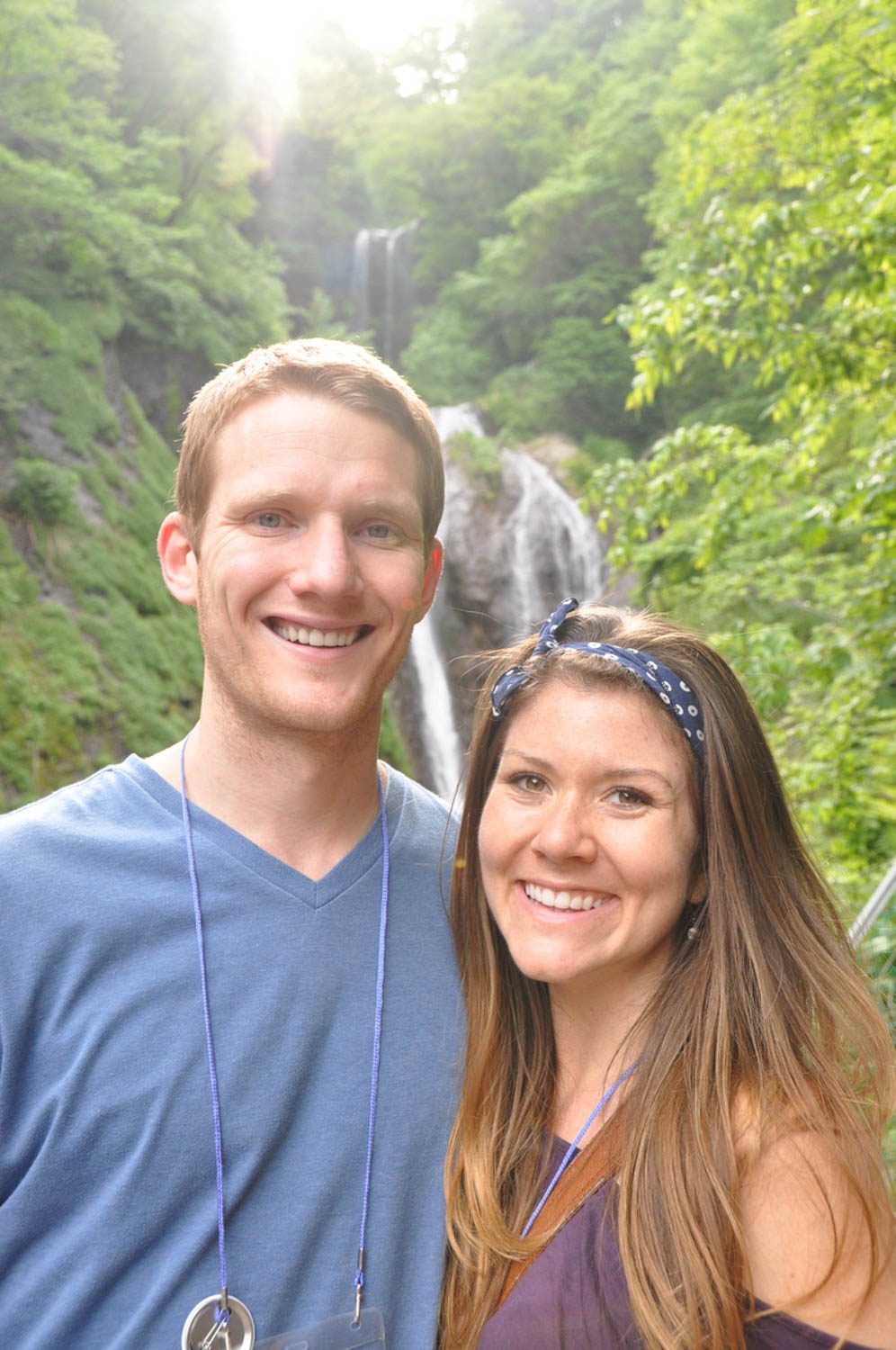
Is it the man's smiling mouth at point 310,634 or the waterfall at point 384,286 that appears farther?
the waterfall at point 384,286

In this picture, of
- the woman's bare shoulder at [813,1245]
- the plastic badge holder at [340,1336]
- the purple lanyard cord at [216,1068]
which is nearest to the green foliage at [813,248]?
the purple lanyard cord at [216,1068]

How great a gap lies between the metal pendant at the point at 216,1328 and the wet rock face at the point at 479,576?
15.4 metres

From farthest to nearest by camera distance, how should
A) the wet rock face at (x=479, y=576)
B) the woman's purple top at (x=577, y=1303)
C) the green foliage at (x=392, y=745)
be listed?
the wet rock face at (x=479, y=576), the green foliage at (x=392, y=745), the woman's purple top at (x=577, y=1303)

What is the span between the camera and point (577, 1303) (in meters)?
1.83

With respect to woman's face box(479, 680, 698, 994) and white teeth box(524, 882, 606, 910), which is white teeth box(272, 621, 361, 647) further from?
white teeth box(524, 882, 606, 910)

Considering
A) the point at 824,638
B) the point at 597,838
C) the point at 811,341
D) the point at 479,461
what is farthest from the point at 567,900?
the point at 479,461

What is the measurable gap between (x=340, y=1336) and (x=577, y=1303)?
1.31 ft

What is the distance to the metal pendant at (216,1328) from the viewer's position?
1757 millimetres

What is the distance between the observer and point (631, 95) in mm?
27047

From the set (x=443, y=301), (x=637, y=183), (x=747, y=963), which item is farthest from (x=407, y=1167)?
(x=443, y=301)

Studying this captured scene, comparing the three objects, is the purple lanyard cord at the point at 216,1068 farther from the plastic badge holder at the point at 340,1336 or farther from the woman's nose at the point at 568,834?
the woman's nose at the point at 568,834

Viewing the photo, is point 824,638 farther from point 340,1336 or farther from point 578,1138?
point 340,1336

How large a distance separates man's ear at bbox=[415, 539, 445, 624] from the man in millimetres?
42

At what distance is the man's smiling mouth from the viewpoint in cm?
213
